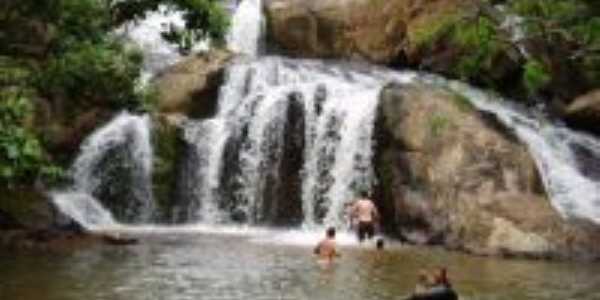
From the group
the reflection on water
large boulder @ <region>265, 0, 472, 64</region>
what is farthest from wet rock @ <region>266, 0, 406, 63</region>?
the reflection on water

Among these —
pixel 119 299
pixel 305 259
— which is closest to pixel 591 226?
pixel 305 259

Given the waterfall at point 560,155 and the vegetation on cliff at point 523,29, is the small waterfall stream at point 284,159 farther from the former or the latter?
the vegetation on cliff at point 523,29

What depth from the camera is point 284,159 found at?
125 ft

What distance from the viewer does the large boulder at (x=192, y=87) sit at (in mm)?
40344

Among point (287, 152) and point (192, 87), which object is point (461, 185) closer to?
point (287, 152)

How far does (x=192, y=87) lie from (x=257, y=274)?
15.3m

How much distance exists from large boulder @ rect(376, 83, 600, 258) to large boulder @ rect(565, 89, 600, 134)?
6.20 meters

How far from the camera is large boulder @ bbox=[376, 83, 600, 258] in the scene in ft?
106

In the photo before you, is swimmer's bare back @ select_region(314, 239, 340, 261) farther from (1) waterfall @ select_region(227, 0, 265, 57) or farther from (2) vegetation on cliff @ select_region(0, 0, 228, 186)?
(1) waterfall @ select_region(227, 0, 265, 57)

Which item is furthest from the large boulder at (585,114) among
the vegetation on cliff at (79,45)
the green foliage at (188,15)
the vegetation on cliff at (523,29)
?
the vegetation on cliff at (523,29)

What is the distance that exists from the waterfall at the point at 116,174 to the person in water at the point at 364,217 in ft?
23.4

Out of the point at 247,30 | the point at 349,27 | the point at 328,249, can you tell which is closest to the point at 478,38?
the point at 328,249

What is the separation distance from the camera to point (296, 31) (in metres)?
47.7

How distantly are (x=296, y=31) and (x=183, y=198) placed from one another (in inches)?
473
